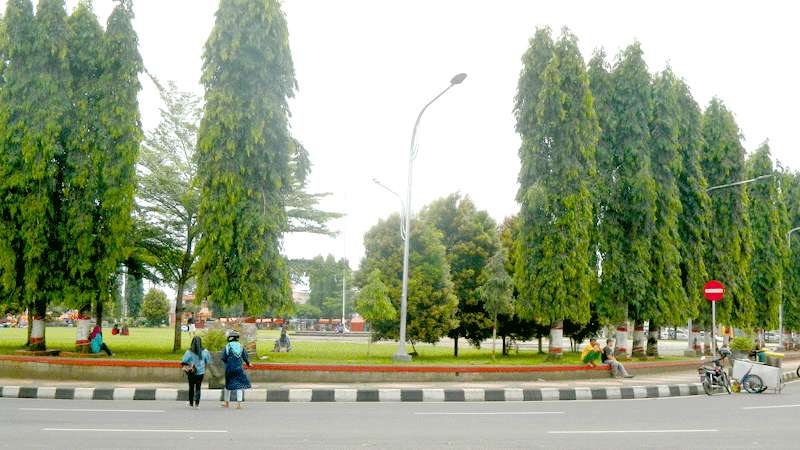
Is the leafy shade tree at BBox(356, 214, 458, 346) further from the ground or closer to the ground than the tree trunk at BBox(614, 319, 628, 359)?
further from the ground

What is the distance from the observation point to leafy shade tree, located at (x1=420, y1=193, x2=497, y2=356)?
118 ft

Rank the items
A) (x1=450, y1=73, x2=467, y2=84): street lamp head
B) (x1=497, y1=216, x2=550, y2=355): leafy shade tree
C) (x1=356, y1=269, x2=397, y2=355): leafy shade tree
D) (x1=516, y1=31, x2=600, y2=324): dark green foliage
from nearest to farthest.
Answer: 1. (x1=450, y1=73, x2=467, y2=84): street lamp head
2. (x1=516, y1=31, x2=600, y2=324): dark green foliage
3. (x1=356, y1=269, x2=397, y2=355): leafy shade tree
4. (x1=497, y1=216, x2=550, y2=355): leafy shade tree

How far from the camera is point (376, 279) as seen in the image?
3069 centimetres

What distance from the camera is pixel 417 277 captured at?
108 feet

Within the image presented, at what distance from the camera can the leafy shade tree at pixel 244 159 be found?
23.5 meters

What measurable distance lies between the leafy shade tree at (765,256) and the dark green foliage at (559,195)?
19.0 metres

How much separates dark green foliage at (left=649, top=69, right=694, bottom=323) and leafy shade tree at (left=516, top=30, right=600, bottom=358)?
3.97 metres

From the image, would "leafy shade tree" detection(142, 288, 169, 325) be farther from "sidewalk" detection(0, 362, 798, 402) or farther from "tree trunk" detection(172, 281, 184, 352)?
"sidewalk" detection(0, 362, 798, 402)

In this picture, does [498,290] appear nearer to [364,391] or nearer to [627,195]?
[627,195]

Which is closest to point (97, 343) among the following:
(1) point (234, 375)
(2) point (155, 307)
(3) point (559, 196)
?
(1) point (234, 375)

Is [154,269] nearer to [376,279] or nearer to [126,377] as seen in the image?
[376,279]

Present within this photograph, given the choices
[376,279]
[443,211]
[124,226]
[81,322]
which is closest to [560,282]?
[376,279]

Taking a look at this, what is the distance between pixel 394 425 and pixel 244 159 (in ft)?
48.0

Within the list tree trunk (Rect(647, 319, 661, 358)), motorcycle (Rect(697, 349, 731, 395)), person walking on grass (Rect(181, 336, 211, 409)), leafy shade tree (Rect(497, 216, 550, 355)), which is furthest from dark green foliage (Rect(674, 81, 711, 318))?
person walking on grass (Rect(181, 336, 211, 409))
